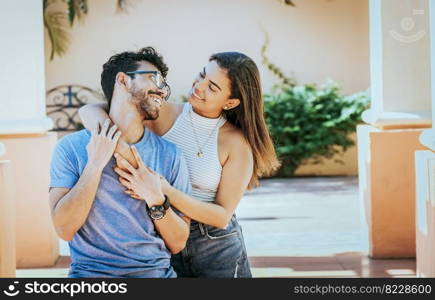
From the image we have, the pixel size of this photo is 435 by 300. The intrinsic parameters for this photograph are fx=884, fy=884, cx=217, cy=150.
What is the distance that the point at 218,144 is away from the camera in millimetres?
2477

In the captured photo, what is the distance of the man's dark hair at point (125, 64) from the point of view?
7.52ft

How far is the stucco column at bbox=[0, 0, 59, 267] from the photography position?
4.41m

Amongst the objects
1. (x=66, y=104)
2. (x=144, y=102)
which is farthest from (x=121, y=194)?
(x=66, y=104)

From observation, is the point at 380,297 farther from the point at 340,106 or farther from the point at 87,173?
the point at 340,106

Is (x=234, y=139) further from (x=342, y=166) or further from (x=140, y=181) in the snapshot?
(x=342, y=166)

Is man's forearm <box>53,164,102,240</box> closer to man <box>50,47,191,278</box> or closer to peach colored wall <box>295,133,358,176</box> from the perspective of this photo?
man <box>50,47,191,278</box>

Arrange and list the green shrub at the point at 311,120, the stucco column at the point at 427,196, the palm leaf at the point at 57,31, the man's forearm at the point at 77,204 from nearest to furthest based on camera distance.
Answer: the man's forearm at the point at 77,204 → the stucco column at the point at 427,196 → the palm leaf at the point at 57,31 → the green shrub at the point at 311,120

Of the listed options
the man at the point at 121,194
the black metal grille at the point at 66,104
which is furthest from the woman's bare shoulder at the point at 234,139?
the black metal grille at the point at 66,104

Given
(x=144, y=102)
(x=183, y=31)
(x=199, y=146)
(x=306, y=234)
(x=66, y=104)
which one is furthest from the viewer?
(x=306, y=234)

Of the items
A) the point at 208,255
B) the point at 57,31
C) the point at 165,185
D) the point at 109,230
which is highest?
the point at 57,31

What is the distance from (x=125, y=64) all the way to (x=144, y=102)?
11 cm

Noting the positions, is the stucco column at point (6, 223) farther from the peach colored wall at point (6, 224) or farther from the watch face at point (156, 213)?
the watch face at point (156, 213)

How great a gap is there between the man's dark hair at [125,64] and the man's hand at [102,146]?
0.44ft

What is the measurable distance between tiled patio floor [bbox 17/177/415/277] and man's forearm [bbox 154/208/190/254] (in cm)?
183
